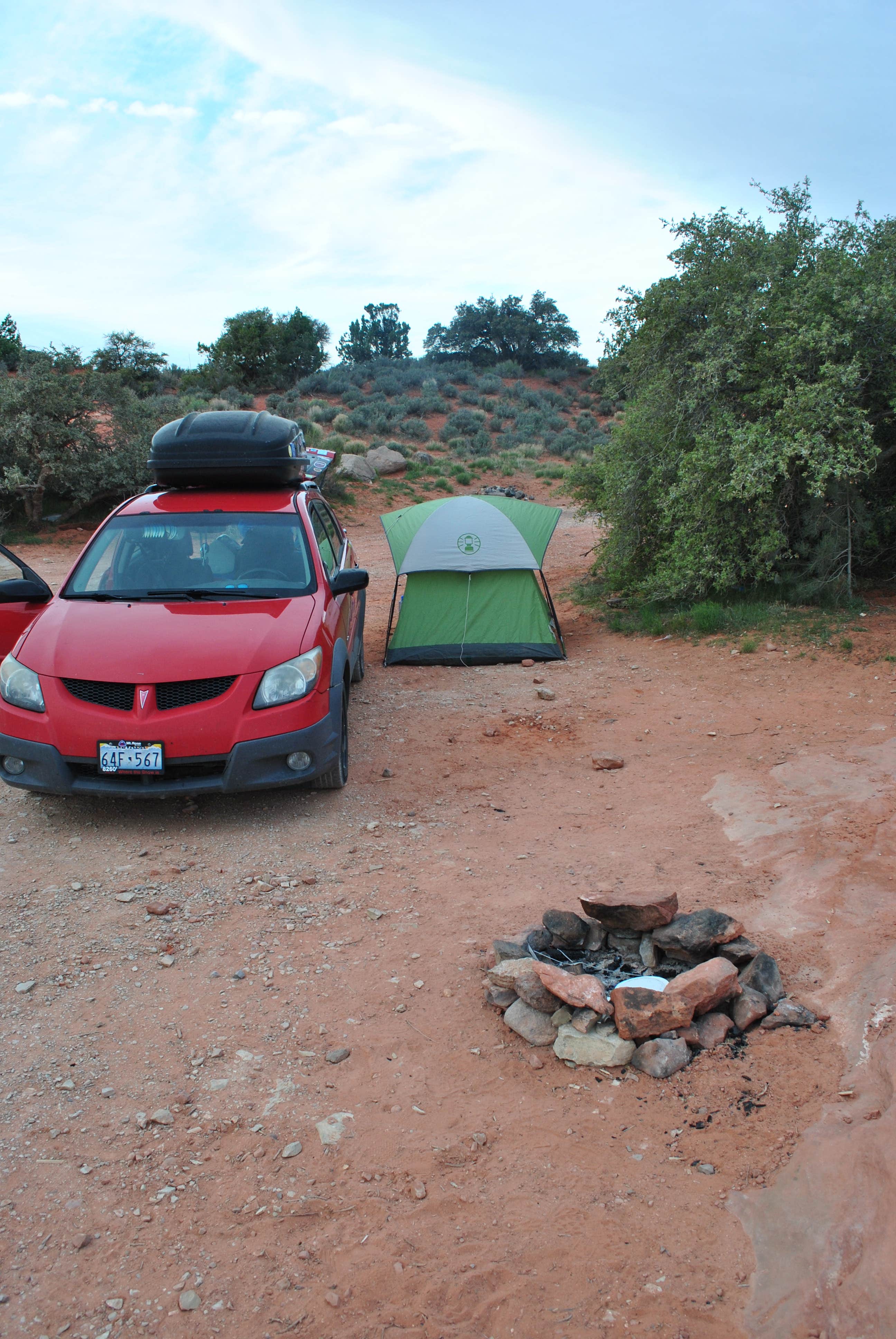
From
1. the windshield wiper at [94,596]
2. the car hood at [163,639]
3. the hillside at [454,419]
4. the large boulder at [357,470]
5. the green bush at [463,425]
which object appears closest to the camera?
the car hood at [163,639]

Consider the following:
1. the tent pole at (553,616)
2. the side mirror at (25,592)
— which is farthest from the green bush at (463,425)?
the side mirror at (25,592)

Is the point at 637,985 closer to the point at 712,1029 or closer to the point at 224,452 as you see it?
the point at 712,1029

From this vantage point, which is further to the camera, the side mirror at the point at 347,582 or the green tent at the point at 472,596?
the green tent at the point at 472,596

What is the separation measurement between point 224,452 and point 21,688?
237cm

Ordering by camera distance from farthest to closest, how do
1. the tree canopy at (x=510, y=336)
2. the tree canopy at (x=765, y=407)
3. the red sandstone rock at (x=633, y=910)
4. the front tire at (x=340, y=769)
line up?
1. the tree canopy at (x=510, y=336)
2. the tree canopy at (x=765, y=407)
3. the front tire at (x=340, y=769)
4. the red sandstone rock at (x=633, y=910)

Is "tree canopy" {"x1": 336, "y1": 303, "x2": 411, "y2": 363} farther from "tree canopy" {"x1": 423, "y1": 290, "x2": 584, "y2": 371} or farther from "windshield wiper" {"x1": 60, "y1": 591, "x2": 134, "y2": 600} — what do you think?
"windshield wiper" {"x1": 60, "y1": 591, "x2": 134, "y2": 600}

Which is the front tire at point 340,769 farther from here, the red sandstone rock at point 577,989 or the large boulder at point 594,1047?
the large boulder at point 594,1047

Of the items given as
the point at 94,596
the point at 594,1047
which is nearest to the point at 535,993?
the point at 594,1047

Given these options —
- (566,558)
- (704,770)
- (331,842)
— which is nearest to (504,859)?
(331,842)

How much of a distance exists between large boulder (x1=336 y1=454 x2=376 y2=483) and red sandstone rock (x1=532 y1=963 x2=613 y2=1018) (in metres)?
21.1

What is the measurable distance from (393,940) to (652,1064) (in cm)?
129

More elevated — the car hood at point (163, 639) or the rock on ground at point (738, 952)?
the car hood at point (163, 639)

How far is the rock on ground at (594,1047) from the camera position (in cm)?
305

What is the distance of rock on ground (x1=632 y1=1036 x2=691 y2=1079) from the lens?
9.77ft
